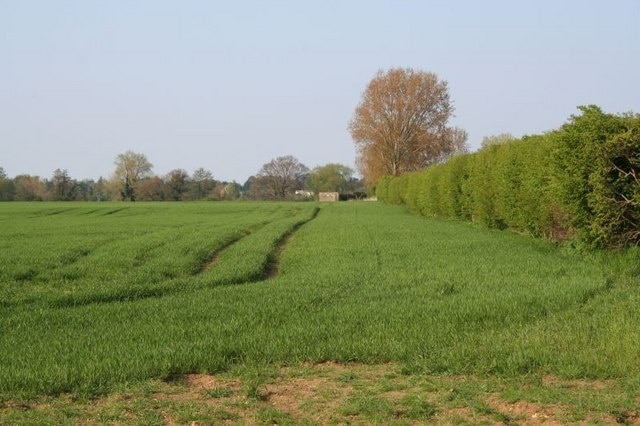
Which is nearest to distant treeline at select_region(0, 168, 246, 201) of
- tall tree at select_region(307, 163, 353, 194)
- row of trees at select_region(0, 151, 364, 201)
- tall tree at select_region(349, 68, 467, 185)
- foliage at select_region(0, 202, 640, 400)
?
row of trees at select_region(0, 151, 364, 201)

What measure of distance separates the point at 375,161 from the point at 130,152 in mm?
85693

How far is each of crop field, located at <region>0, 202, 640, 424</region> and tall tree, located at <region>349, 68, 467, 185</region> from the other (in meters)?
63.8

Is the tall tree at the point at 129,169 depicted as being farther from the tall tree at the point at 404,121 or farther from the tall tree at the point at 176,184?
the tall tree at the point at 404,121

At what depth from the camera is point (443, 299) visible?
11570mm

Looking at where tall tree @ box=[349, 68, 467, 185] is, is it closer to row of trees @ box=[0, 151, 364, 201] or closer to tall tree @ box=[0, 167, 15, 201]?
row of trees @ box=[0, 151, 364, 201]

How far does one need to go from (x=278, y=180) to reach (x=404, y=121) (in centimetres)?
7462

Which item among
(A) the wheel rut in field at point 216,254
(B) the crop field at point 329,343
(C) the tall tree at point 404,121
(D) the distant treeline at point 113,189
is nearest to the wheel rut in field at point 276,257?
(B) the crop field at point 329,343

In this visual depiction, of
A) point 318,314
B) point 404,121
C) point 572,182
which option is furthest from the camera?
point 404,121

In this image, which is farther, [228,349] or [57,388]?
[228,349]

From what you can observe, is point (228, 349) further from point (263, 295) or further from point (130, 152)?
point (130, 152)

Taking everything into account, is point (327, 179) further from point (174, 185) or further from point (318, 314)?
point (318, 314)

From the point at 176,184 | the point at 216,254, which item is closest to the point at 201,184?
the point at 176,184

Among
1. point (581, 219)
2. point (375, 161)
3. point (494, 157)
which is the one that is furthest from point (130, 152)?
point (581, 219)

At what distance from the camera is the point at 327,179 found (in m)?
160
